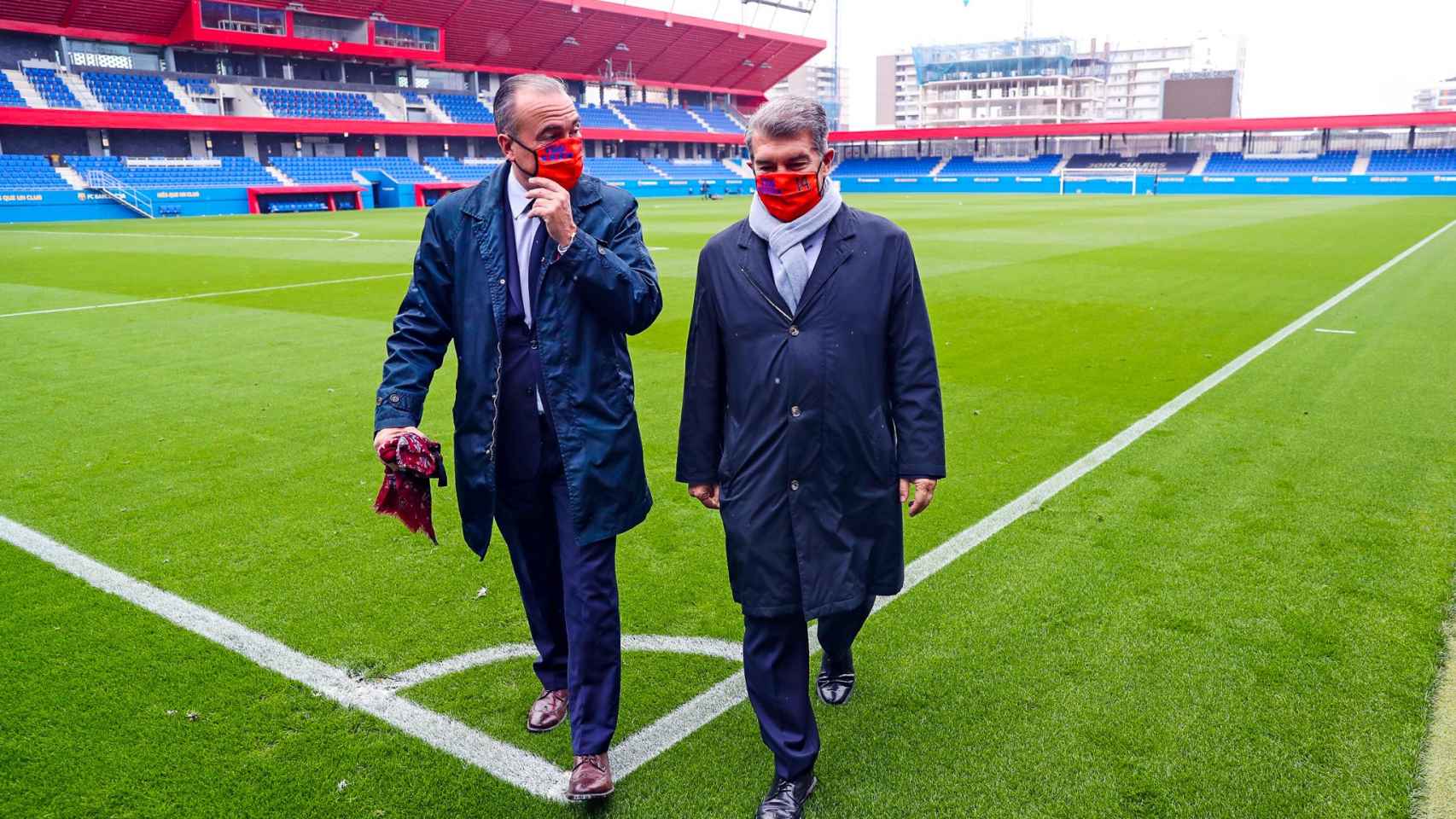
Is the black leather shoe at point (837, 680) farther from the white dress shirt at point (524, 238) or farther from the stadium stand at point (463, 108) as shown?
the stadium stand at point (463, 108)

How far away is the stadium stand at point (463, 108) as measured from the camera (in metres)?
61.3

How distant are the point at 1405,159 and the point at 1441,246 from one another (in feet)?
166

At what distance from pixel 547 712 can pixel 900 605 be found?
64.7 inches

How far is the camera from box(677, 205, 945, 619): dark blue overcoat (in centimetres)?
291

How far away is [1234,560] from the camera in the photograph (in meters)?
4.85

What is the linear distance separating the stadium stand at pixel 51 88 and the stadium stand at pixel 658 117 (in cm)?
3171

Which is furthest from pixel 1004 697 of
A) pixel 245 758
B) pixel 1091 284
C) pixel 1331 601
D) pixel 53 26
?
pixel 53 26

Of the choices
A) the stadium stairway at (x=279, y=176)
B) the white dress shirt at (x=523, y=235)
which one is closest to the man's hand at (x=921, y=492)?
the white dress shirt at (x=523, y=235)

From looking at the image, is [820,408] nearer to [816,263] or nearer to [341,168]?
[816,263]

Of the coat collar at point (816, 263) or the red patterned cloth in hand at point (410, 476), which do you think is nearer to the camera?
the coat collar at point (816, 263)

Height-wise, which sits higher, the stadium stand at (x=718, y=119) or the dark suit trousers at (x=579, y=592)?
the stadium stand at (x=718, y=119)

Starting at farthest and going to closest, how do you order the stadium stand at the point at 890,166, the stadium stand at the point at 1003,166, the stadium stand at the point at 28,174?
the stadium stand at the point at 890,166
the stadium stand at the point at 1003,166
the stadium stand at the point at 28,174

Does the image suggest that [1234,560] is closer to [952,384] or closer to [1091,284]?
[952,384]

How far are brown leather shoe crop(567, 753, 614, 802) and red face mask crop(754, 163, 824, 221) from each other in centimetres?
169
